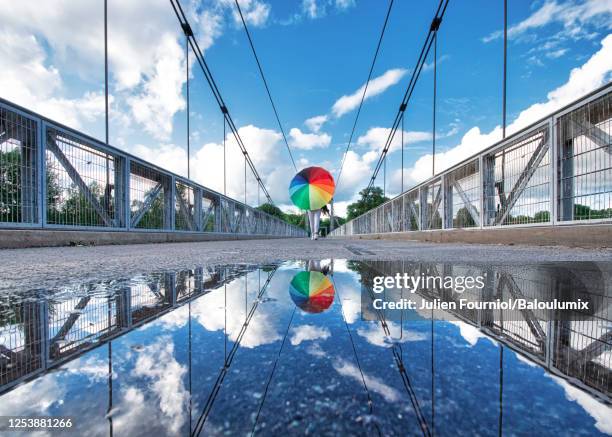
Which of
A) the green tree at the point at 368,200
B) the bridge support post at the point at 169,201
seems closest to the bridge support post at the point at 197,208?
the bridge support post at the point at 169,201

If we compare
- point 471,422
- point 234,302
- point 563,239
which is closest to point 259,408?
point 471,422

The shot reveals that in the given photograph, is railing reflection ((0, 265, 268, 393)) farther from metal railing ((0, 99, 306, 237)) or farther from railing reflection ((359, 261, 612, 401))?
metal railing ((0, 99, 306, 237))

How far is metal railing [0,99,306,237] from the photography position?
3.72m

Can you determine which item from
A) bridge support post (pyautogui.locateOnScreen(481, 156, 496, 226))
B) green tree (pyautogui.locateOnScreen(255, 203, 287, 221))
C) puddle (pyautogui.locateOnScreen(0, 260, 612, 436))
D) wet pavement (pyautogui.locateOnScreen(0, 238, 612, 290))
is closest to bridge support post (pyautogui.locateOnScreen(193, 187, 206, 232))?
wet pavement (pyautogui.locateOnScreen(0, 238, 612, 290))

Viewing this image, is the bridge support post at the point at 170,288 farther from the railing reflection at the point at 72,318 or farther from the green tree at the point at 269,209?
the green tree at the point at 269,209

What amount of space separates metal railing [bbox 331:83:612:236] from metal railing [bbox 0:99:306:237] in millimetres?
5880

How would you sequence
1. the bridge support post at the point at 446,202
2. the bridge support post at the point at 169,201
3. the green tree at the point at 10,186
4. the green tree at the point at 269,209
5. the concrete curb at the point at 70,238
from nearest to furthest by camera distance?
the green tree at the point at 10,186, the concrete curb at the point at 70,238, the bridge support post at the point at 446,202, the bridge support post at the point at 169,201, the green tree at the point at 269,209

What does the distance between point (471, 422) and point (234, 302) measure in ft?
2.26

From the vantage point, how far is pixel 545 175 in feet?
12.4

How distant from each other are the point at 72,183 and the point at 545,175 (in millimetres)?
6115

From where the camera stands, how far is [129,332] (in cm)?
64

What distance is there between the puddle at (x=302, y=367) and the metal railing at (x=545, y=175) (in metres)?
3.14

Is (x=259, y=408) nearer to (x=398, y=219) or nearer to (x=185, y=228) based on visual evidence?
(x=185, y=228)

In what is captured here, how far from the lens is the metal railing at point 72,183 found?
372 cm
